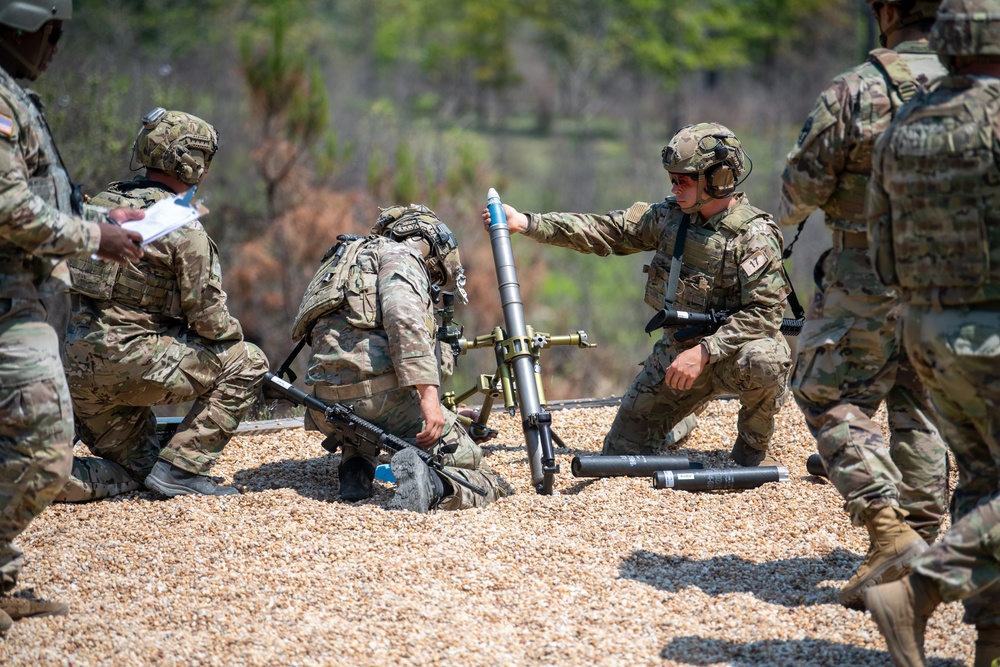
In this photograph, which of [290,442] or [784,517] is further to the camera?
[290,442]

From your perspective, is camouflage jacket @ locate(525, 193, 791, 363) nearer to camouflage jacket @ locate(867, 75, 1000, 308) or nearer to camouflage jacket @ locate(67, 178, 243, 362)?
camouflage jacket @ locate(67, 178, 243, 362)

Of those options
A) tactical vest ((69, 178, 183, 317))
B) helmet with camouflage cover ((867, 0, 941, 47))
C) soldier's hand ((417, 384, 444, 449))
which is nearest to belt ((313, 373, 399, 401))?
soldier's hand ((417, 384, 444, 449))

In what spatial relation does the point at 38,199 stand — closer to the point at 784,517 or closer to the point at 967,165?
the point at 967,165

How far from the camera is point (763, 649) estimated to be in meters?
3.88

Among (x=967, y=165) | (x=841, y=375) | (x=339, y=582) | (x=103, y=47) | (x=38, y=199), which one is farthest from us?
(x=103, y=47)

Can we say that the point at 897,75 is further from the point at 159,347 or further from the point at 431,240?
the point at 159,347

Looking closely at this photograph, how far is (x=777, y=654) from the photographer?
151 inches

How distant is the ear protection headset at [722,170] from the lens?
565 cm

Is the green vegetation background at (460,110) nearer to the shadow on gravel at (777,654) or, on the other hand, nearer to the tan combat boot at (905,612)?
the shadow on gravel at (777,654)

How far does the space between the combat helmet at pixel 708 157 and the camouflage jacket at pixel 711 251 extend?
7.4 inches

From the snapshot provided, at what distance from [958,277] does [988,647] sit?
46.5 inches

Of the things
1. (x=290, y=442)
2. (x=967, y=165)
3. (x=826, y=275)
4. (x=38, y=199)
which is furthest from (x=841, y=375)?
(x=290, y=442)

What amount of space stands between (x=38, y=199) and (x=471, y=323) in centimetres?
1476

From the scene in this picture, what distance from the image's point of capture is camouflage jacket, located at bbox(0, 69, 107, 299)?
3684 millimetres
